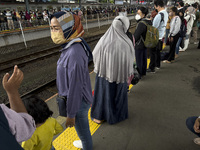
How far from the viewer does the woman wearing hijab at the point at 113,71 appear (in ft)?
7.73

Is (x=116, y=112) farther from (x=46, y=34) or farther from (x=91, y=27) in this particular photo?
(x=91, y=27)

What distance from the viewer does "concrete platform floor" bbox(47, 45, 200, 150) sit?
2.34 metres

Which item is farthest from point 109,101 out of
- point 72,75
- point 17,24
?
point 17,24

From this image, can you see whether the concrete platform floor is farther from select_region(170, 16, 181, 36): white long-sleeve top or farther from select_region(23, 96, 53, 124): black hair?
select_region(170, 16, 181, 36): white long-sleeve top

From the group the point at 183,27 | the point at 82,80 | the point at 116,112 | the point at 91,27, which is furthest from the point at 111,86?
the point at 91,27

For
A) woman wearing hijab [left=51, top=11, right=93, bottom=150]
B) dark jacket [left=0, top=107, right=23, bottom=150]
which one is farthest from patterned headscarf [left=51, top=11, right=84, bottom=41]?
dark jacket [left=0, top=107, right=23, bottom=150]

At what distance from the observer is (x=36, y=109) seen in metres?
1.49

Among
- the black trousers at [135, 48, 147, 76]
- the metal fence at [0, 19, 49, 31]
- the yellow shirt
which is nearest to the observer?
the yellow shirt

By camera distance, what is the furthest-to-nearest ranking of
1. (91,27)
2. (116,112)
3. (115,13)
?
(115,13) → (91,27) → (116,112)

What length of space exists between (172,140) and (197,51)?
590cm

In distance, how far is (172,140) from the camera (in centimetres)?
237

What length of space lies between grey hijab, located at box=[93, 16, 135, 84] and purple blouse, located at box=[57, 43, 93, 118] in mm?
796

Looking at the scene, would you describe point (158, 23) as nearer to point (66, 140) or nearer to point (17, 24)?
point (66, 140)

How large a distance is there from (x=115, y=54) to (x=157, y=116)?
150 centimetres
